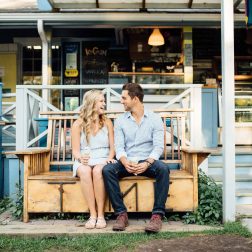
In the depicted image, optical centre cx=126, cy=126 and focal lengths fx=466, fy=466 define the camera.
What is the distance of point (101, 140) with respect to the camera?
4645 mm

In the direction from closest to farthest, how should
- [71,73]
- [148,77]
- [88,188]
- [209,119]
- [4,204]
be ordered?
[88,188] < [4,204] < [209,119] < [148,77] < [71,73]

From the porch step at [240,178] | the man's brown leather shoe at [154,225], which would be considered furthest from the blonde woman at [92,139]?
the porch step at [240,178]

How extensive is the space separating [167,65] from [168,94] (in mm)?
1167

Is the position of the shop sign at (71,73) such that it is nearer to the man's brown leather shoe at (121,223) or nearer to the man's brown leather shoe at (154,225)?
the man's brown leather shoe at (121,223)

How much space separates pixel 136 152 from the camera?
462 cm

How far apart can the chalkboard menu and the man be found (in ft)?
18.2

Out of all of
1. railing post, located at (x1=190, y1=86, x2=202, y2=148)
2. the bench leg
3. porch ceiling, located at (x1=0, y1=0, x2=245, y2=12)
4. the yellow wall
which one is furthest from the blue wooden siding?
the yellow wall

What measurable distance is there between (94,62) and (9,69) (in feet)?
6.24

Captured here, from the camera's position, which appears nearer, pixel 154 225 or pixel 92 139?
pixel 154 225

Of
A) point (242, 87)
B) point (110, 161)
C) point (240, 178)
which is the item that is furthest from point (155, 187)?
point (242, 87)

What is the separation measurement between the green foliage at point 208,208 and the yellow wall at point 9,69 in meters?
6.57

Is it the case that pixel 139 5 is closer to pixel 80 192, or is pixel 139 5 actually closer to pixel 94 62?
pixel 94 62

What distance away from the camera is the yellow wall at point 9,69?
10.3m

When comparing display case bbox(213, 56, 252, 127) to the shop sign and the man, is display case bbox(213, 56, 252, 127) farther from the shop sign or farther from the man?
the man
